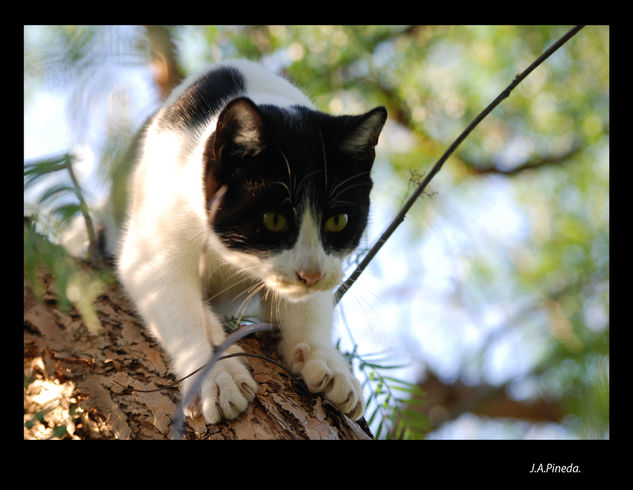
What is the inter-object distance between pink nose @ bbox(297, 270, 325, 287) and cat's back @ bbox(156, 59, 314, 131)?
30.4 inches

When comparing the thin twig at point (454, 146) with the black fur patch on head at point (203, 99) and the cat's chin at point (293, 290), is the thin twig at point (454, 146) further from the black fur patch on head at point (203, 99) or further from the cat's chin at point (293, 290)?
the black fur patch on head at point (203, 99)

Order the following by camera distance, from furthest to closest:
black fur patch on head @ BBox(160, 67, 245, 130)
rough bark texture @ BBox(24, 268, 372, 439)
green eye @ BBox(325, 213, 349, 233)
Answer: black fur patch on head @ BBox(160, 67, 245, 130), green eye @ BBox(325, 213, 349, 233), rough bark texture @ BBox(24, 268, 372, 439)

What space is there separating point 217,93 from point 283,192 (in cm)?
74

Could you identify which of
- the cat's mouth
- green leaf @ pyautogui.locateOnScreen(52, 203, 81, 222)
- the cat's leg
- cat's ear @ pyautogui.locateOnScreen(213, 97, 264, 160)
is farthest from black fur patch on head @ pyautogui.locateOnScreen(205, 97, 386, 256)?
green leaf @ pyautogui.locateOnScreen(52, 203, 81, 222)

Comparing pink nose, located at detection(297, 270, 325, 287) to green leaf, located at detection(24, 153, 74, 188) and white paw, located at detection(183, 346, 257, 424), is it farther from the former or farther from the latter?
green leaf, located at detection(24, 153, 74, 188)

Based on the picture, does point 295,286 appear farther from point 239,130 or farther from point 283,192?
point 239,130

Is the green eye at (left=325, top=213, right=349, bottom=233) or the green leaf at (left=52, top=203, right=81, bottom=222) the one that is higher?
the green leaf at (left=52, top=203, right=81, bottom=222)

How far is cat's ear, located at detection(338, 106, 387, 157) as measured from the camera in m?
2.00

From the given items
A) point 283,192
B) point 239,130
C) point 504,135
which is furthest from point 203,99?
point 504,135

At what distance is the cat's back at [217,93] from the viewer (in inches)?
90.7

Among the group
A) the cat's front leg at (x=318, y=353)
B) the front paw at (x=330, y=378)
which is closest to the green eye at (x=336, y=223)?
the cat's front leg at (x=318, y=353)

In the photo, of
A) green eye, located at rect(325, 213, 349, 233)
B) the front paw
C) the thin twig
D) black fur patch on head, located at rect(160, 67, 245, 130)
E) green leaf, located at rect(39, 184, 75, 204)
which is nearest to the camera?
green leaf, located at rect(39, 184, 75, 204)

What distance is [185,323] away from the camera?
75.2 inches

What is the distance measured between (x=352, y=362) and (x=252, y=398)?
62 cm
